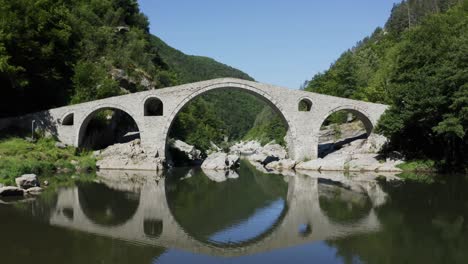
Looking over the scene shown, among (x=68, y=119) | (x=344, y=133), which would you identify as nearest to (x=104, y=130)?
(x=68, y=119)

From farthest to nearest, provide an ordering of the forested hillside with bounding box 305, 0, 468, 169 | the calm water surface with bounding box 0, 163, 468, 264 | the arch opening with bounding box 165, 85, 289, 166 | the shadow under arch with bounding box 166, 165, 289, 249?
the arch opening with bounding box 165, 85, 289, 166 → the forested hillside with bounding box 305, 0, 468, 169 → the shadow under arch with bounding box 166, 165, 289, 249 → the calm water surface with bounding box 0, 163, 468, 264

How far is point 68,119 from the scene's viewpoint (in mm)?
35688

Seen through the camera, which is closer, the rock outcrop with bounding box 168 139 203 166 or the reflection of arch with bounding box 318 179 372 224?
the reflection of arch with bounding box 318 179 372 224

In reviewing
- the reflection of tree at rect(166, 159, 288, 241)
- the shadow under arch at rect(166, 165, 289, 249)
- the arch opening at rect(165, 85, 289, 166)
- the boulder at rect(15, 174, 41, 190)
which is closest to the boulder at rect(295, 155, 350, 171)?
the arch opening at rect(165, 85, 289, 166)

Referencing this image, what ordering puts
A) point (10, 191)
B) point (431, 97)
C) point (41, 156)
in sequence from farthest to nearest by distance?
point (41, 156), point (431, 97), point (10, 191)

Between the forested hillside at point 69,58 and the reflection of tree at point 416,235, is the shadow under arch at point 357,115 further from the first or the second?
the forested hillside at point 69,58

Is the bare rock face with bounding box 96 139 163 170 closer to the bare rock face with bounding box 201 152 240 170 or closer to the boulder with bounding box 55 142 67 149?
the boulder with bounding box 55 142 67 149

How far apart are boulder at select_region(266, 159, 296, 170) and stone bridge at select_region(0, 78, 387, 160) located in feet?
1.79

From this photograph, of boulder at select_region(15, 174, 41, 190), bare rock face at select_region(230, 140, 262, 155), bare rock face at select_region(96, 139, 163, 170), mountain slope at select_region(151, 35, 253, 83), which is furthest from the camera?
mountain slope at select_region(151, 35, 253, 83)

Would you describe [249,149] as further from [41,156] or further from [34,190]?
[34,190]

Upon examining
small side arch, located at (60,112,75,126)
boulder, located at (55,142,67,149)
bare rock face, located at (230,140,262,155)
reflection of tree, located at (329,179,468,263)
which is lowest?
reflection of tree, located at (329,179,468,263)

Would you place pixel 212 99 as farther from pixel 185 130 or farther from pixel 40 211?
pixel 40 211

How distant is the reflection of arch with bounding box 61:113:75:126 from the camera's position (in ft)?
114

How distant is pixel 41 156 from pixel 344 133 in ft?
87.3
